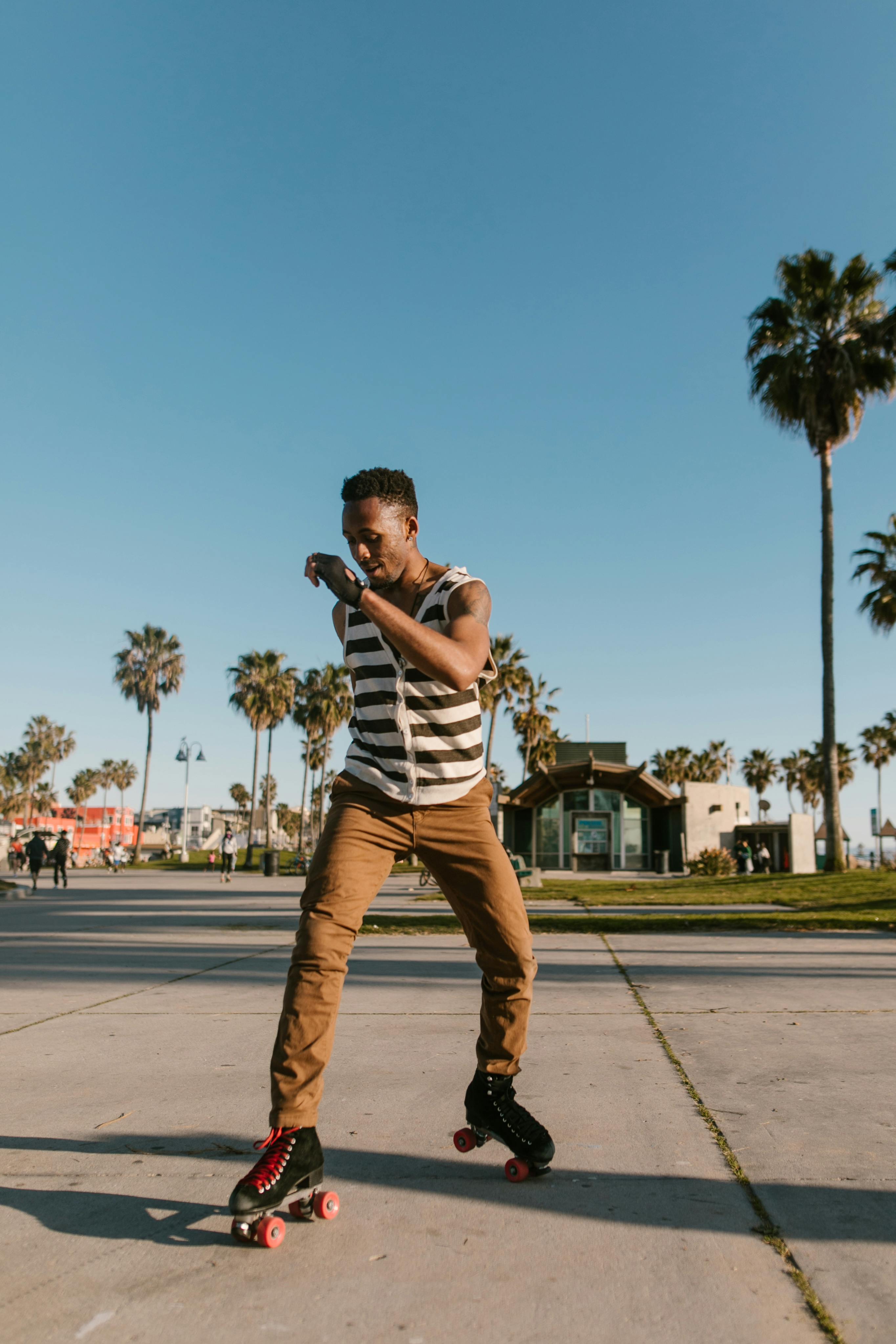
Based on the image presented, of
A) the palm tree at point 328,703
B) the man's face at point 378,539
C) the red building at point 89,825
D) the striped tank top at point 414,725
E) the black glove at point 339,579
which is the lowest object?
the red building at point 89,825

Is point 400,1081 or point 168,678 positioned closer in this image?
point 400,1081

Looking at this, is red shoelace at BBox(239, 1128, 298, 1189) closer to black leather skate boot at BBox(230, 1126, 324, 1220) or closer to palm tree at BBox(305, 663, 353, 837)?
black leather skate boot at BBox(230, 1126, 324, 1220)

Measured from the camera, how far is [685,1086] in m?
3.40

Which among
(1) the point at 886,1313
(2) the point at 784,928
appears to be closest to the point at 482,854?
(1) the point at 886,1313

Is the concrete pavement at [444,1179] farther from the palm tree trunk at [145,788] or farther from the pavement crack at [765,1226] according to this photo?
the palm tree trunk at [145,788]

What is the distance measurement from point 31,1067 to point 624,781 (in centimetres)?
4014

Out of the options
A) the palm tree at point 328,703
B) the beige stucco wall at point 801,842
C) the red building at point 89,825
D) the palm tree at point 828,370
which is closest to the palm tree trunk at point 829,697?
the palm tree at point 828,370

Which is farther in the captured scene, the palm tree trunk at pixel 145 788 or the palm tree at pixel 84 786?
the palm tree at pixel 84 786

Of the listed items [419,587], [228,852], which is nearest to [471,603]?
[419,587]

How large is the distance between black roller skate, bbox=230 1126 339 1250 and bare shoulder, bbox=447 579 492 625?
4.31 ft

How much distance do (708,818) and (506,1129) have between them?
42.5 m

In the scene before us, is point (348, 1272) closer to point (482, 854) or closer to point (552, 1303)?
point (552, 1303)

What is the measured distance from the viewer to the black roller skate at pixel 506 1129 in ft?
8.13

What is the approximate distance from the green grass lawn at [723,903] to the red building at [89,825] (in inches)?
2378
